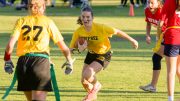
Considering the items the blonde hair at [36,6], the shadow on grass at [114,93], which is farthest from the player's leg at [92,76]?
the blonde hair at [36,6]

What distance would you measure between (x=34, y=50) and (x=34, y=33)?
0.22 m

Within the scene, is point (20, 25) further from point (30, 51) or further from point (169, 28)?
point (169, 28)

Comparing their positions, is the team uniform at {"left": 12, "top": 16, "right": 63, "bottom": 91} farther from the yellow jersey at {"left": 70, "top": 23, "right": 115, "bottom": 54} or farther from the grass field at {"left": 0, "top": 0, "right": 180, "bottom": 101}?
the grass field at {"left": 0, "top": 0, "right": 180, "bottom": 101}

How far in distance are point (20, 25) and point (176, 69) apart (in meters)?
3.71

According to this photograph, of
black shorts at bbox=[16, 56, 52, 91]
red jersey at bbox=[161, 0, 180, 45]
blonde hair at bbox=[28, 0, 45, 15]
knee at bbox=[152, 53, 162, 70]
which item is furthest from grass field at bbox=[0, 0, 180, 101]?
blonde hair at bbox=[28, 0, 45, 15]

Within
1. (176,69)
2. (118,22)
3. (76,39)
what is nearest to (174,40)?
(176,69)

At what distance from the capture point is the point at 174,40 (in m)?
11.1

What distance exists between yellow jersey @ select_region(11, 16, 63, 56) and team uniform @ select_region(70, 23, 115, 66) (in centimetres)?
257

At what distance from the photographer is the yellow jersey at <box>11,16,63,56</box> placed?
906 centimetres

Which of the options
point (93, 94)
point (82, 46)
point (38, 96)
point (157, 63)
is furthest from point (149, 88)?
point (38, 96)

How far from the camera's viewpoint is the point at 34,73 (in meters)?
9.09

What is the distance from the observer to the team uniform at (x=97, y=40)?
38.8 feet

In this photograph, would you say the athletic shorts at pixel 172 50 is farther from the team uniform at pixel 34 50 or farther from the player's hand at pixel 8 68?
the player's hand at pixel 8 68

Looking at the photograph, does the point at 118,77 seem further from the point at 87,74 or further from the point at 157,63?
the point at 87,74
